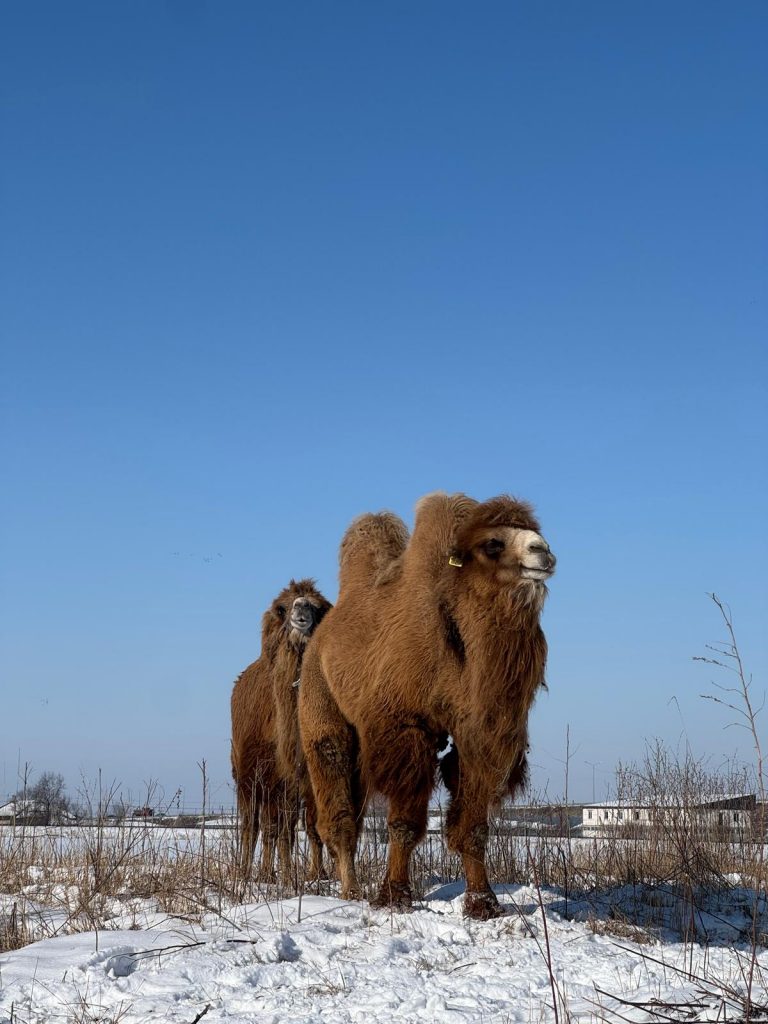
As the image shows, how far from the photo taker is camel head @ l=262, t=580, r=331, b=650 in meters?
10.3

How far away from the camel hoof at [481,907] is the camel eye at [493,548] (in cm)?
235

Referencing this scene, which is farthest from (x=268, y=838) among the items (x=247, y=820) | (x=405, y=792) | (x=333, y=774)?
(x=405, y=792)

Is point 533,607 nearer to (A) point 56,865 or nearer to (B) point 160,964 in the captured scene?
(B) point 160,964

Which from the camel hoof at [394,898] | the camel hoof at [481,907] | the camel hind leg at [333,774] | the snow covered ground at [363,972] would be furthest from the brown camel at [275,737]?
the snow covered ground at [363,972]

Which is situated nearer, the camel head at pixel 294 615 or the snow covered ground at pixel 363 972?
the snow covered ground at pixel 363 972

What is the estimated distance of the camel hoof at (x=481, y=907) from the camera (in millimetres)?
6734

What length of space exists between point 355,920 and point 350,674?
79.1 inches

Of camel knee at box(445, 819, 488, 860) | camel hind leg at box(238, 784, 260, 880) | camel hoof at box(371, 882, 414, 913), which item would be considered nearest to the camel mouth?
camel knee at box(445, 819, 488, 860)

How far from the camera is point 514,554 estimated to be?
6984mm

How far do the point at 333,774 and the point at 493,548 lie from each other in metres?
2.63

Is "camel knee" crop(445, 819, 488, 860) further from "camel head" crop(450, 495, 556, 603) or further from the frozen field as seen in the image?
"camel head" crop(450, 495, 556, 603)

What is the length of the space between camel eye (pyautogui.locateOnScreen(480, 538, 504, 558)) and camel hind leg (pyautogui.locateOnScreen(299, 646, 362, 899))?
7.47ft

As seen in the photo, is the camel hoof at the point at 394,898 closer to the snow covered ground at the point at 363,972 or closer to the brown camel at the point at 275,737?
the snow covered ground at the point at 363,972

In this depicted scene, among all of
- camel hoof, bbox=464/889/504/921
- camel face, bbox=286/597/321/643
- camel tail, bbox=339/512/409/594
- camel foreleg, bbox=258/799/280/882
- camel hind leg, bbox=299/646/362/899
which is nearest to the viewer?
camel hoof, bbox=464/889/504/921
